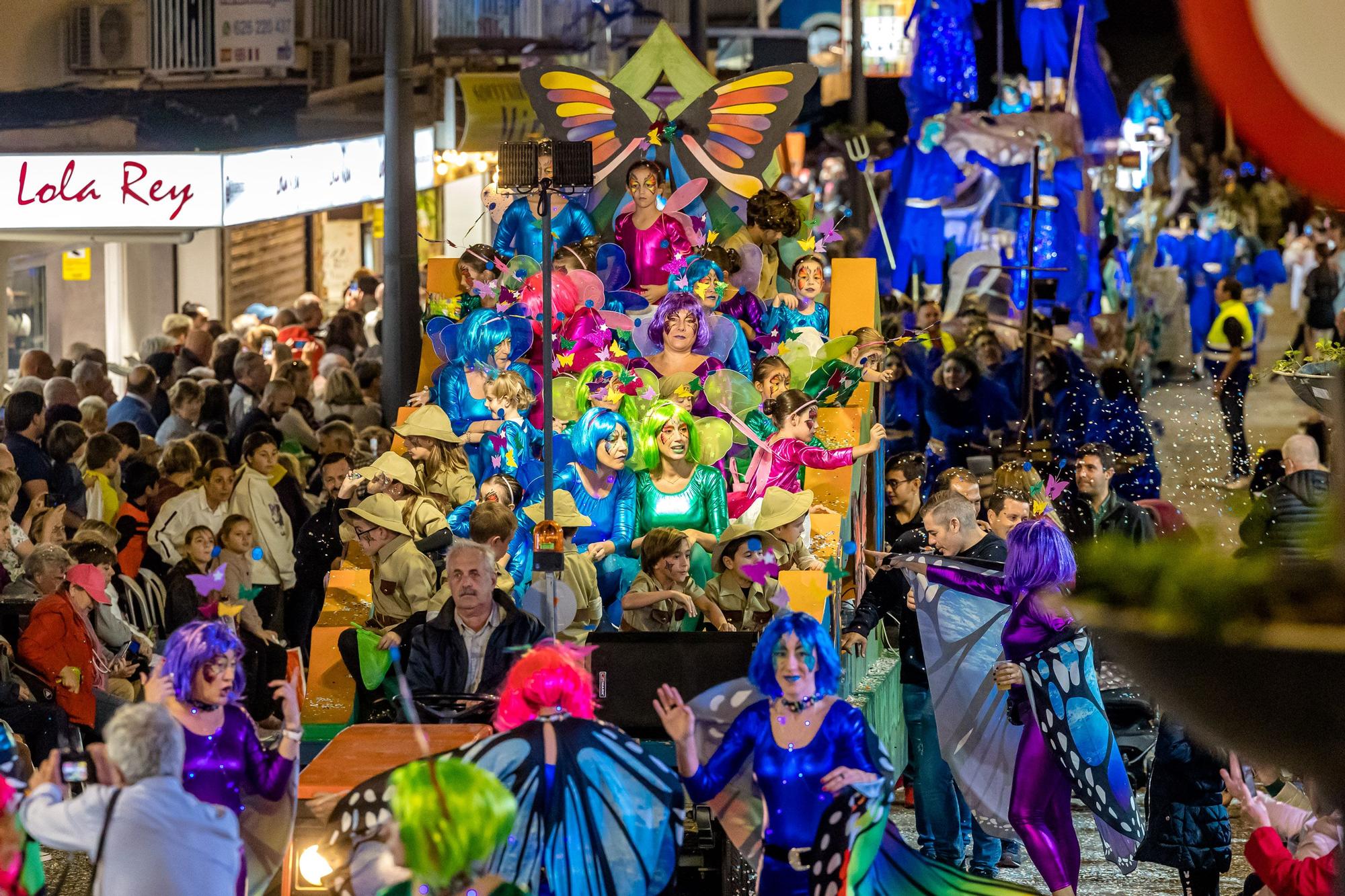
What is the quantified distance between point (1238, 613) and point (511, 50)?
22887mm

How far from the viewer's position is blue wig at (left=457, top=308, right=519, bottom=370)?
1058 cm

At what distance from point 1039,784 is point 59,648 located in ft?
13.6

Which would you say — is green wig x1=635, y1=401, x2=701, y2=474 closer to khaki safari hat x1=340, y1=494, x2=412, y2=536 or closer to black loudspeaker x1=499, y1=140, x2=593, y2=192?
khaki safari hat x1=340, y1=494, x2=412, y2=536

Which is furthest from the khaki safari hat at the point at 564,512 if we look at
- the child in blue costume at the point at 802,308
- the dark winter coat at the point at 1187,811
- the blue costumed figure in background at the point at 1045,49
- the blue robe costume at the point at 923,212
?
the blue costumed figure in background at the point at 1045,49

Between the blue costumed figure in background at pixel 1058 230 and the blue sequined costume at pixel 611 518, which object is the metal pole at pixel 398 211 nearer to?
the blue sequined costume at pixel 611 518

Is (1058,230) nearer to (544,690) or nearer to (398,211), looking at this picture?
(398,211)

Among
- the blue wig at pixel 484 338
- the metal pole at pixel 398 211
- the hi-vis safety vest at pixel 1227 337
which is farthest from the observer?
the hi-vis safety vest at pixel 1227 337

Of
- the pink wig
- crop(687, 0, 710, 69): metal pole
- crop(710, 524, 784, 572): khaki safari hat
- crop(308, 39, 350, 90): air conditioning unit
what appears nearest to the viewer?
the pink wig

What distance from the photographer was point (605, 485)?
9.54 metres

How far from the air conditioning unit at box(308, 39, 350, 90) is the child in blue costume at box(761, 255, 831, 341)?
12.7 metres

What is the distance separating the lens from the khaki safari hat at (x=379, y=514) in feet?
30.5

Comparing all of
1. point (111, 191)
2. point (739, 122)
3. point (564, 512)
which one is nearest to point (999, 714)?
point (564, 512)

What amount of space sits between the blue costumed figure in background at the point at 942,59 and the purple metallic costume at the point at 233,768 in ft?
→ 63.0

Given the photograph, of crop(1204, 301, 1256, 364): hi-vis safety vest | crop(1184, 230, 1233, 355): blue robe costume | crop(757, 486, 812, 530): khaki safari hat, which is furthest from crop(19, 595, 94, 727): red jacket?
crop(1184, 230, 1233, 355): blue robe costume
